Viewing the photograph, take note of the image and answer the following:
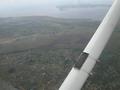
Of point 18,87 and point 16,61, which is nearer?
point 18,87

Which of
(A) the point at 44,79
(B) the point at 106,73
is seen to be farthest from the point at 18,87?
(B) the point at 106,73

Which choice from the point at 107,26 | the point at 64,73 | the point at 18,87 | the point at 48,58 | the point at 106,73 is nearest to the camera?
the point at 107,26

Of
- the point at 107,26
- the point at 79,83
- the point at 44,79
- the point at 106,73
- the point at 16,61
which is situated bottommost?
the point at 16,61

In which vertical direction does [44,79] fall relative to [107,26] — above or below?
below

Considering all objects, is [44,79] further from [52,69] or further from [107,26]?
[107,26]

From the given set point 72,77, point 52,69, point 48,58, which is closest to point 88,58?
point 72,77

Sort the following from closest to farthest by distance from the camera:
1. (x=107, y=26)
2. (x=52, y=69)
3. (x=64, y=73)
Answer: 1. (x=107, y=26)
2. (x=64, y=73)
3. (x=52, y=69)

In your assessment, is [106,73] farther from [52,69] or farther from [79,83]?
[79,83]
